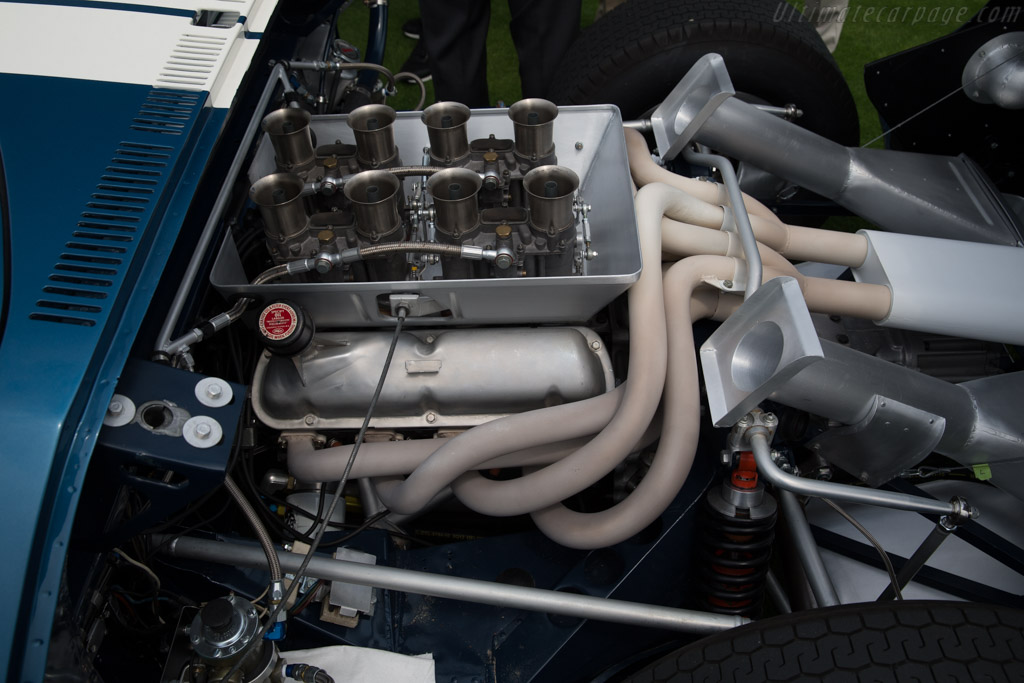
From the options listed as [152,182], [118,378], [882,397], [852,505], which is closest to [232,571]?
[118,378]

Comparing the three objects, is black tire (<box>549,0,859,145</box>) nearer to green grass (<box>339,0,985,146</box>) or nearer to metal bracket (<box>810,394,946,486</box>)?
metal bracket (<box>810,394,946,486</box>)

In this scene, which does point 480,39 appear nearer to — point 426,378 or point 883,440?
point 426,378

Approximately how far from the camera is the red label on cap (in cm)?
112

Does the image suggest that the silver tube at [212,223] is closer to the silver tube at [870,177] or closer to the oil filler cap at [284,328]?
the oil filler cap at [284,328]

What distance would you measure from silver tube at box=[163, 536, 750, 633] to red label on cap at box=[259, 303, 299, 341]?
0.35 metres

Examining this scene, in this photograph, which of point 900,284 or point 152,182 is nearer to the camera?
point 152,182

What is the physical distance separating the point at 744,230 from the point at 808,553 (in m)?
0.57

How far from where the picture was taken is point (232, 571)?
1217 millimetres

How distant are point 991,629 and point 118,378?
1.19m

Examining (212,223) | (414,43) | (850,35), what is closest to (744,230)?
(212,223)

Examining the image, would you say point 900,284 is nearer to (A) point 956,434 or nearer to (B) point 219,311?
(A) point 956,434

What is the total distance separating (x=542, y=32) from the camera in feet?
7.58

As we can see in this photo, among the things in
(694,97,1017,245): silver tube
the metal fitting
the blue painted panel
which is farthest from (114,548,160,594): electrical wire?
(694,97,1017,245): silver tube

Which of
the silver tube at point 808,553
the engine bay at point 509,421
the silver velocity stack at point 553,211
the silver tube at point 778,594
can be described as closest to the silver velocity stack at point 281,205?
the engine bay at point 509,421
